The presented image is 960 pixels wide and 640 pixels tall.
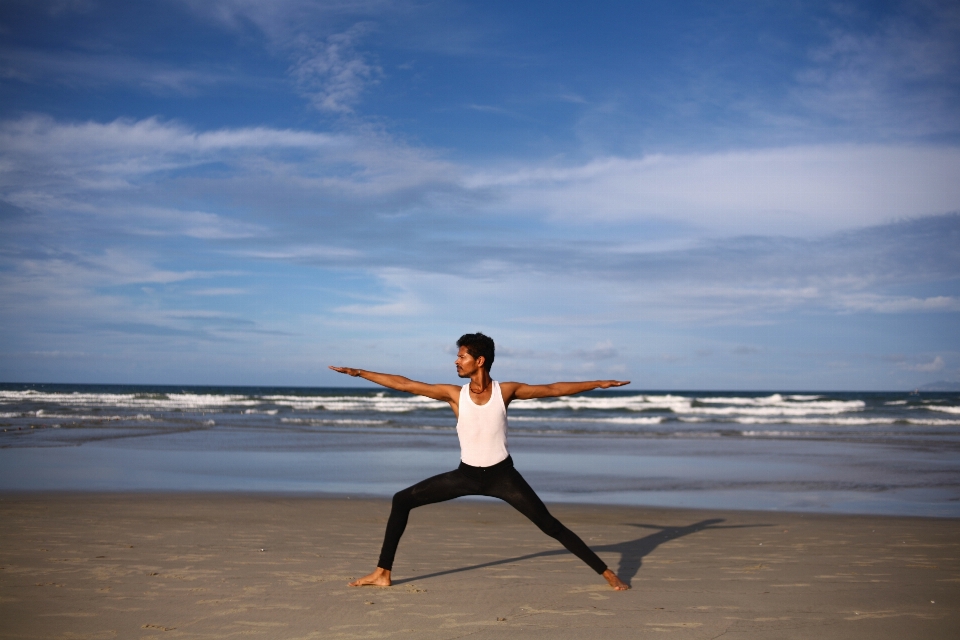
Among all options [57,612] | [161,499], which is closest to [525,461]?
[161,499]

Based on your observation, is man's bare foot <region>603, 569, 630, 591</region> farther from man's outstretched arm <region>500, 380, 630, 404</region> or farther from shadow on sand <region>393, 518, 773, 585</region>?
man's outstretched arm <region>500, 380, 630, 404</region>

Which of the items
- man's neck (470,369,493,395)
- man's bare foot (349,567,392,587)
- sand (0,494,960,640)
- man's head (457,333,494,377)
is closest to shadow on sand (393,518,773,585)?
sand (0,494,960,640)

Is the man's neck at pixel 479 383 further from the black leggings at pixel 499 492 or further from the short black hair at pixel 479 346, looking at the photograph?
the black leggings at pixel 499 492

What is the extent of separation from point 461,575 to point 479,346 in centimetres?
203

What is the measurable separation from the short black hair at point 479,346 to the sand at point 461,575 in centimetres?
165

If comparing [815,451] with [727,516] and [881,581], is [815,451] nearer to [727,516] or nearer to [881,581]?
[727,516]

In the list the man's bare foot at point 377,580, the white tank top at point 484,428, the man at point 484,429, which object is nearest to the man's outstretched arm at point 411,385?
the man at point 484,429

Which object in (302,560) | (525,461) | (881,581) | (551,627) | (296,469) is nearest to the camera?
(551,627)

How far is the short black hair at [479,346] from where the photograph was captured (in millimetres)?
5074

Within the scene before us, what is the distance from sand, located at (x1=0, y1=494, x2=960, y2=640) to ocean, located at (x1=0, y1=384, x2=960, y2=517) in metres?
2.01

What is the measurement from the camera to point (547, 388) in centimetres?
497

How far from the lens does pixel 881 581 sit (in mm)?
5812

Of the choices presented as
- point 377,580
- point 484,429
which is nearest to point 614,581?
point 484,429

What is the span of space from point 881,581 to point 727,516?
137 inches
